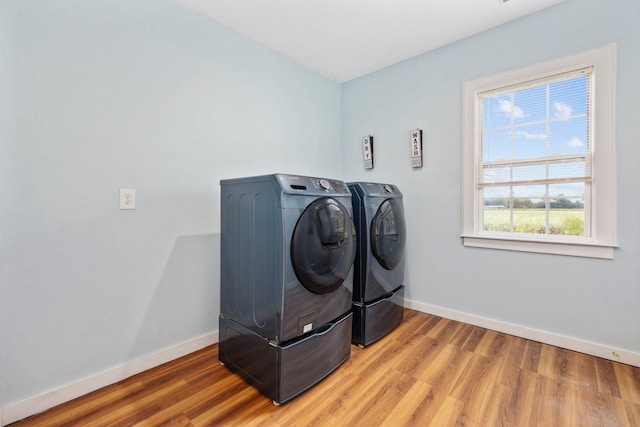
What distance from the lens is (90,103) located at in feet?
5.33

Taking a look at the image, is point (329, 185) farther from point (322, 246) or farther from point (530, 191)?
point (530, 191)

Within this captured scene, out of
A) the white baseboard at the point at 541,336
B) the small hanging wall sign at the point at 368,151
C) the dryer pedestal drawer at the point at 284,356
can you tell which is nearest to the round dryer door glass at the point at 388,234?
the dryer pedestal drawer at the point at 284,356

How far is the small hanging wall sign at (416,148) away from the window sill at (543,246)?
828 millimetres

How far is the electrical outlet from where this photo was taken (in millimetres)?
1738

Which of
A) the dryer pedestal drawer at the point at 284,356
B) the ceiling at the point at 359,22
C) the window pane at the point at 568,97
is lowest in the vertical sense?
the dryer pedestal drawer at the point at 284,356

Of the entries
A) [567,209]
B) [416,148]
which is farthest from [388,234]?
[567,209]

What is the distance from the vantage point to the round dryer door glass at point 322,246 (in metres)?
1.52

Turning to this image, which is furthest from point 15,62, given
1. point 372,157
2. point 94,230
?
point 372,157

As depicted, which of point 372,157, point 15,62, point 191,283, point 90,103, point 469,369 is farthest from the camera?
point 372,157

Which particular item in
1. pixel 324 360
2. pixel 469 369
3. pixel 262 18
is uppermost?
pixel 262 18

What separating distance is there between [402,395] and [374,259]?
0.88m

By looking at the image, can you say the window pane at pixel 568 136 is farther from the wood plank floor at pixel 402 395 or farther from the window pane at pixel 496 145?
the wood plank floor at pixel 402 395

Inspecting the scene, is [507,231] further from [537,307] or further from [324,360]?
[324,360]

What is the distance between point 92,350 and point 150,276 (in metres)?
0.49
